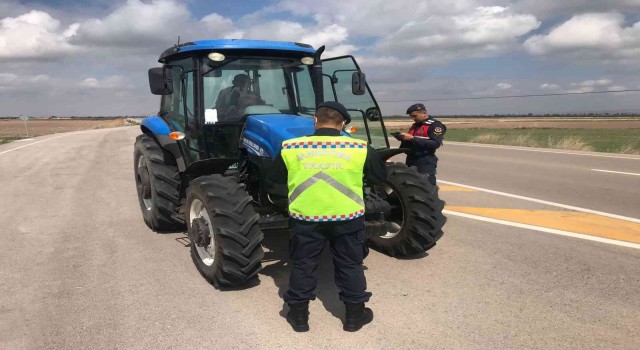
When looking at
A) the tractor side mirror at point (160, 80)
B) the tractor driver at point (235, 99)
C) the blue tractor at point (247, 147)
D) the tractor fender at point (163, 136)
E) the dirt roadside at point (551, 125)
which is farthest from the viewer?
the dirt roadside at point (551, 125)

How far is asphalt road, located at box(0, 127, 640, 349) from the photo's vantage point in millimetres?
3330

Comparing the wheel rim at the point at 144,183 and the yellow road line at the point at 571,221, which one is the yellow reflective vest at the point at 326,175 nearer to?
the wheel rim at the point at 144,183

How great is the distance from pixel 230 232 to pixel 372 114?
6.74ft

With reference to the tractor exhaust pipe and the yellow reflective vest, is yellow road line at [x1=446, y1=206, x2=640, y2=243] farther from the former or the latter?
the yellow reflective vest

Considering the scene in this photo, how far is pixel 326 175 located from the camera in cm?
339

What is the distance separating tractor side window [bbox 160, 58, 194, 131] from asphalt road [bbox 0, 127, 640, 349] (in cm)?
146

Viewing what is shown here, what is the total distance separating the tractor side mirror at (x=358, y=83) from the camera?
5035 mm

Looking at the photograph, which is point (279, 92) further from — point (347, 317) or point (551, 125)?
point (551, 125)

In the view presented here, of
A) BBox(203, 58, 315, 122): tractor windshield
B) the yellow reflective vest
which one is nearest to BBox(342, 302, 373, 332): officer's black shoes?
the yellow reflective vest

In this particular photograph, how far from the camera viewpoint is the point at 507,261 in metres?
4.86

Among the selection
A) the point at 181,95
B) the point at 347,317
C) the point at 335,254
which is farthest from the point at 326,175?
the point at 181,95

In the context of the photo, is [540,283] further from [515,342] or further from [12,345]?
[12,345]

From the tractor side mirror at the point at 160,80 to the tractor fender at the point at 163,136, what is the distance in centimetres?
76

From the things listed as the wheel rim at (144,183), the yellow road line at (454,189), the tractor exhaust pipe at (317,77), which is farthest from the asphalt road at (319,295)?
the yellow road line at (454,189)
